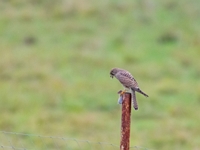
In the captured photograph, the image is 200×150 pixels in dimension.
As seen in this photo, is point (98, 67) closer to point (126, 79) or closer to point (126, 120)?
point (126, 79)

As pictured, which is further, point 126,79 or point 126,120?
point 126,79

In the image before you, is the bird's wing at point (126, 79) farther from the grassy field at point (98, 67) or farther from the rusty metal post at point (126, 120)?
the grassy field at point (98, 67)

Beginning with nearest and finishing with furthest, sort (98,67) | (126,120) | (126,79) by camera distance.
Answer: (126,120) → (126,79) → (98,67)

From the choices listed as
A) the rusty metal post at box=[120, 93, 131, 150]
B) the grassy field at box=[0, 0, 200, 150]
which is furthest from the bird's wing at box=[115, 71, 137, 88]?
the grassy field at box=[0, 0, 200, 150]

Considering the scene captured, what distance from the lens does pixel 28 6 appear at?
54.7 feet

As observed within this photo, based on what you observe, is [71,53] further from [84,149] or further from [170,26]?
[84,149]

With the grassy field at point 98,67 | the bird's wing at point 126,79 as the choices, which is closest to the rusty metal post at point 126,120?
the bird's wing at point 126,79

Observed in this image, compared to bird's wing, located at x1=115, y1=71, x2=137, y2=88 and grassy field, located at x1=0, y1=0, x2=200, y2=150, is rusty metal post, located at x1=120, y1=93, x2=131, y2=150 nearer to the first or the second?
bird's wing, located at x1=115, y1=71, x2=137, y2=88

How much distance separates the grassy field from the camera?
10.1 m

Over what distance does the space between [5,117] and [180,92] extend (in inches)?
129

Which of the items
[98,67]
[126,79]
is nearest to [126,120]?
[126,79]

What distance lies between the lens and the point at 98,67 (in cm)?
1297

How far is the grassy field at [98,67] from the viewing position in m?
10.1

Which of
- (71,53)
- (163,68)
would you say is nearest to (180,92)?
(163,68)
